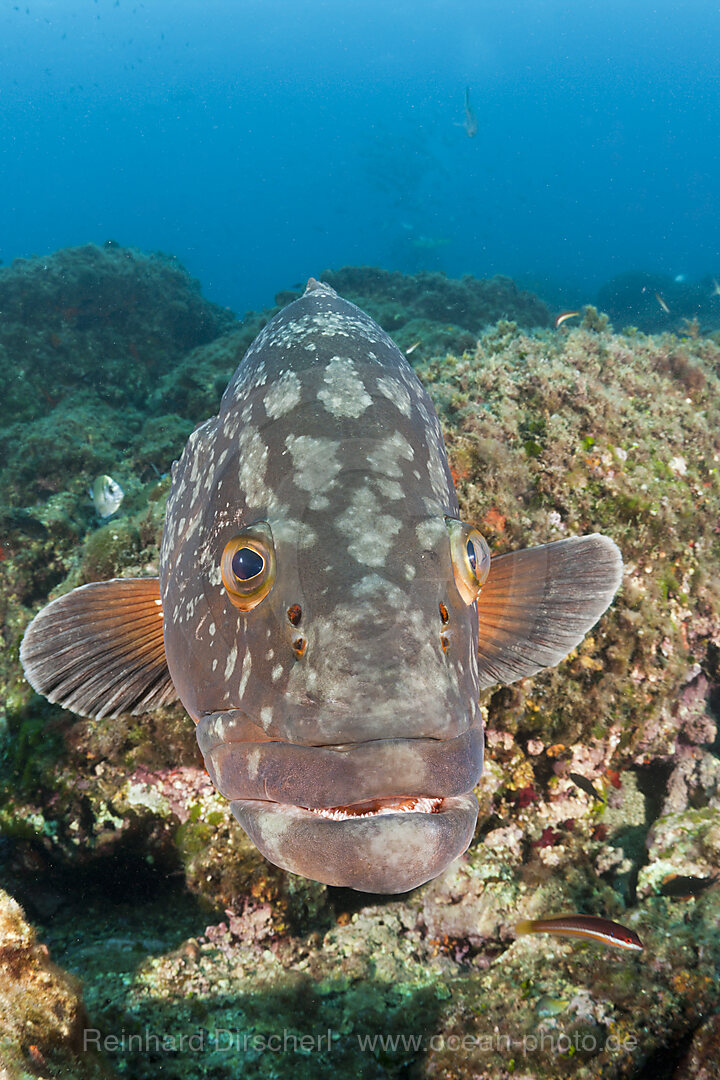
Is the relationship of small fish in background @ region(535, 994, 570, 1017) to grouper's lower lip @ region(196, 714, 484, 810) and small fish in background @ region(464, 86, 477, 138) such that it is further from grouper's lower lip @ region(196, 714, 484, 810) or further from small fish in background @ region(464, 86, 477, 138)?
small fish in background @ region(464, 86, 477, 138)

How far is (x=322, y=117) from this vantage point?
178 metres

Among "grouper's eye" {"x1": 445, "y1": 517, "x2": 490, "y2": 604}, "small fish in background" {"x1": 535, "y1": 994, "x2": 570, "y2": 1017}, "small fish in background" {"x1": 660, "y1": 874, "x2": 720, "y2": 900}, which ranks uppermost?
"grouper's eye" {"x1": 445, "y1": 517, "x2": 490, "y2": 604}

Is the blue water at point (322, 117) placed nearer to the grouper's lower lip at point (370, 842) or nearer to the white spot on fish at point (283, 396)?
the white spot on fish at point (283, 396)

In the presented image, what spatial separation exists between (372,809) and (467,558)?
3.34 feet

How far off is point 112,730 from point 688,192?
557ft

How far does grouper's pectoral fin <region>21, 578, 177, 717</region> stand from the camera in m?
3.24

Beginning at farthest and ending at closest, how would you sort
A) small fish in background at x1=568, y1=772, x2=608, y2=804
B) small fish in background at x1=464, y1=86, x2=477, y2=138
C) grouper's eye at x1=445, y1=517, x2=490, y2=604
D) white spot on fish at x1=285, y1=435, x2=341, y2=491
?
1. small fish in background at x1=464, y1=86, x2=477, y2=138
2. small fish in background at x1=568, y1=772, x2=608, y2=804
3. white spot on fish at x1=285, y1=435, x2=341, y2=491
4. grouper's eye at x1=445, y1=517, x2=490, y2=604

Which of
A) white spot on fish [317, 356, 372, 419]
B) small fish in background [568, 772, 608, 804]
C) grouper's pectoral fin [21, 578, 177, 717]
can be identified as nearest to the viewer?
white spot on fish [317, 356, 372, 419]

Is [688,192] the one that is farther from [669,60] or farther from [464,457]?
[464,457]

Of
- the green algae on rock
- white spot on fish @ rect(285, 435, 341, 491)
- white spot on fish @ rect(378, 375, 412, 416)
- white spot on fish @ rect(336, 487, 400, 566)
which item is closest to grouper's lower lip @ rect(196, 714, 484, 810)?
white spot on fish @ rect(336, 487, 400, 566)

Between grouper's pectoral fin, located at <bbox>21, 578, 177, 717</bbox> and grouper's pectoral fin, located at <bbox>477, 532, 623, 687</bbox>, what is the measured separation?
2.08m

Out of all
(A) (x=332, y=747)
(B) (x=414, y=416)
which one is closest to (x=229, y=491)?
(B) (x=414, y=416)

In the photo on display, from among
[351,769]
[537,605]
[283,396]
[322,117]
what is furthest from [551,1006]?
[322,117]

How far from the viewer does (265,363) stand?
341 centimetres
